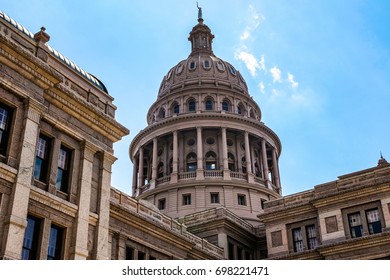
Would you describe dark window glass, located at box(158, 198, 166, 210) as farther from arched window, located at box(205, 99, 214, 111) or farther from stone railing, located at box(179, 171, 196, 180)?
arched window, located at box(205, 99, 214, 111)

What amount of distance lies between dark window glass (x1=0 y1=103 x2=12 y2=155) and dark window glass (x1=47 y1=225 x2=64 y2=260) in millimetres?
4172

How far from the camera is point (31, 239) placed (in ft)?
68.0

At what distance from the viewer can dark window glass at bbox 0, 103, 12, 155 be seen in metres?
20.5

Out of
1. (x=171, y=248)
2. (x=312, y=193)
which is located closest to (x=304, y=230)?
(x=312, y=193)

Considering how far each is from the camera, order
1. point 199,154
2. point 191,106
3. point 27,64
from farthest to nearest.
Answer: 1. point 191,106
2. point 199,154
3. point 27,64

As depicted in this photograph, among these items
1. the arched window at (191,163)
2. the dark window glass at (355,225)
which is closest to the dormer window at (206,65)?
the arched window at (191,163)

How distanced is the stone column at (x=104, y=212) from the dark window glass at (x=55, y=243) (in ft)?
6.68

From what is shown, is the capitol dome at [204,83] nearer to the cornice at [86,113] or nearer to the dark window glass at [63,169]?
the cornice at [86,113]

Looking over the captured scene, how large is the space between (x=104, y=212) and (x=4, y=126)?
682 centimetres

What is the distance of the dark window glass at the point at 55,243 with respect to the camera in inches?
843

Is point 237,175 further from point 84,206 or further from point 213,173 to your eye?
point 84,206

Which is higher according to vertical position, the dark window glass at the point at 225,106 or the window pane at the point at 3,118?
the dark window glass at the point at 225,106

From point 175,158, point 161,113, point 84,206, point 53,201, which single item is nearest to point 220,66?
point 161,113

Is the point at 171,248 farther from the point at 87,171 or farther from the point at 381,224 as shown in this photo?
the point at 381,224
